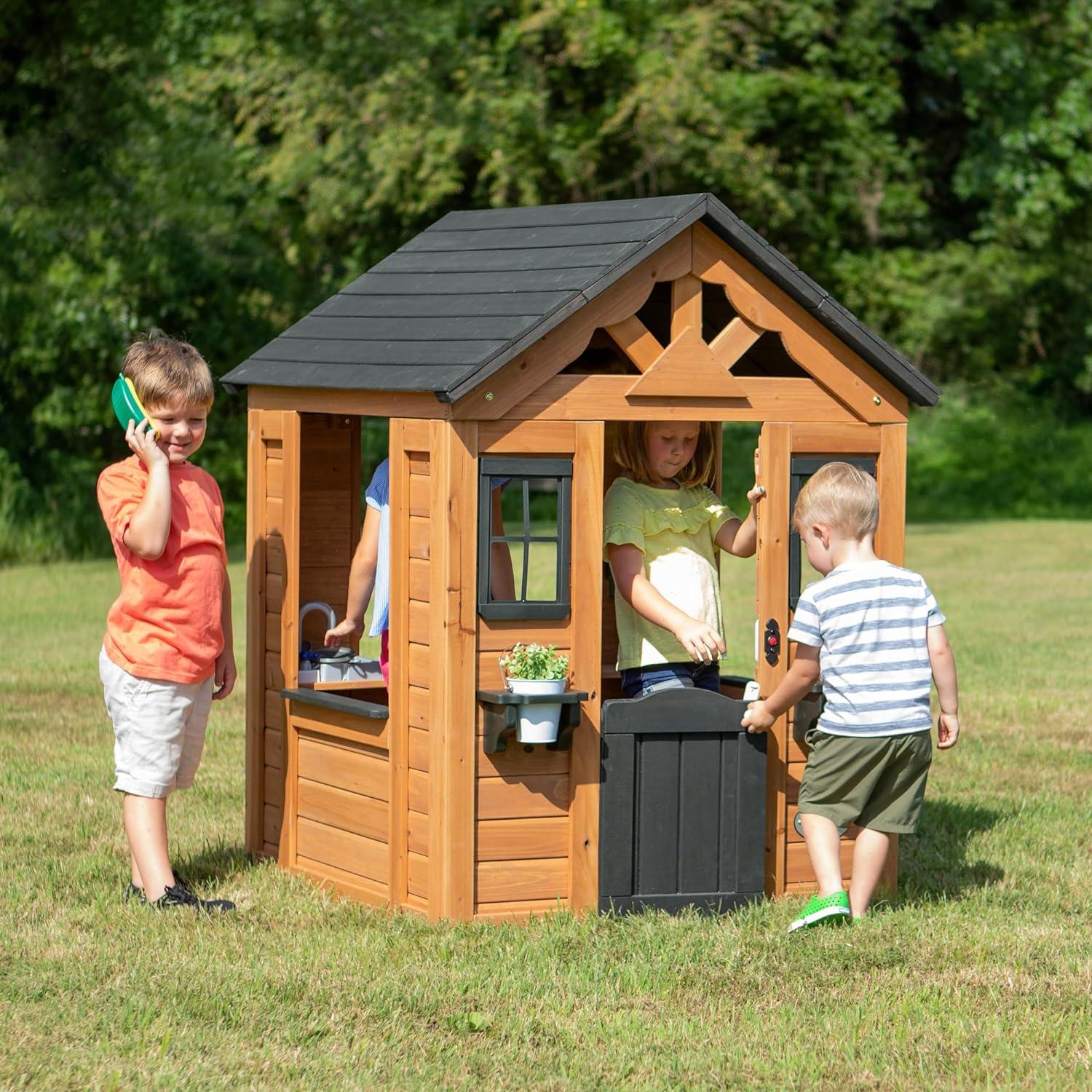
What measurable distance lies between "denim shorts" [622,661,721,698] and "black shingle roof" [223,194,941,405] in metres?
1.24

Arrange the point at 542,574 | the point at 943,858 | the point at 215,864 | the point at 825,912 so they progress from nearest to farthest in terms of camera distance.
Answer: the point at 825,912
the point at 215,864
the point at 943,858
the point at 542,574

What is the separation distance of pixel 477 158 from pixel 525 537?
20.1 metres

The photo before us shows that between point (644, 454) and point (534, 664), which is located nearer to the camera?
point (534, 664)

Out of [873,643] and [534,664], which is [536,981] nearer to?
[534,664]

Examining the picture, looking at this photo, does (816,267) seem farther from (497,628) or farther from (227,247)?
(497,628)

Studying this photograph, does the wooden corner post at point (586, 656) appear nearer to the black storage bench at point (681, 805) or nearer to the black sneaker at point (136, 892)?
the black storage bench at point (681, 805)

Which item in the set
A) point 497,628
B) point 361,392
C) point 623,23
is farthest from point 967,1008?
point 623,23

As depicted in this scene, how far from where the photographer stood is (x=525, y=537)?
565 centimetres

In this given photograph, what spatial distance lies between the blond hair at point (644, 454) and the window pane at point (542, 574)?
416 mm

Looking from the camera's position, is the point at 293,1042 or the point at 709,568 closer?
the point at 293,1042

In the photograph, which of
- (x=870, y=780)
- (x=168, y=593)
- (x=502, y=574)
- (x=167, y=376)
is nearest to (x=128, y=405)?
(x=167, y=376)

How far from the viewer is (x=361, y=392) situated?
596cm

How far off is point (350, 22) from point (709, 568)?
1808cm

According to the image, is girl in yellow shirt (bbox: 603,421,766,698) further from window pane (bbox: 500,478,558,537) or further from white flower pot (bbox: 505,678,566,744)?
window pane (bbox: 500,478,558,537)
